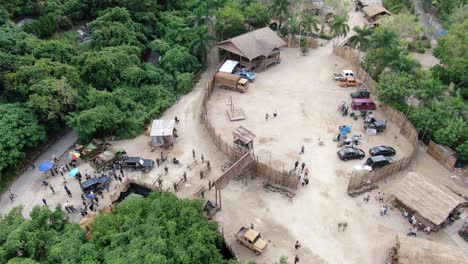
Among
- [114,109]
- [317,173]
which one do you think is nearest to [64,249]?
[114,109]

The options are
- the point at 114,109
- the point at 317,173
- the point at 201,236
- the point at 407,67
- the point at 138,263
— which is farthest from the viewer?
the point at 407,67

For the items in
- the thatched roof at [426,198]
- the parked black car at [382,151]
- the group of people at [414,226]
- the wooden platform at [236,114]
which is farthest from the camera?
the wooden platform at [236,114]

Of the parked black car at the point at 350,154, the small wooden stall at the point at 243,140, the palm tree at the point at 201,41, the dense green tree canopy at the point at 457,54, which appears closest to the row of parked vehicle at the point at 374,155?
the parked black car at the point at 350,154

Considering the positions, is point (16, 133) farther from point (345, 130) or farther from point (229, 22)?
→ point (345, 130)

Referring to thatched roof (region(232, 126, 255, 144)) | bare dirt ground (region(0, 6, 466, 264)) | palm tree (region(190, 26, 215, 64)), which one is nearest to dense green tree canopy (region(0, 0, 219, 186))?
palm tree (region(190, 26, 215, 64))

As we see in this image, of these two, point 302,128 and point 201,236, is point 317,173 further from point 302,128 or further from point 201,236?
point 201,236

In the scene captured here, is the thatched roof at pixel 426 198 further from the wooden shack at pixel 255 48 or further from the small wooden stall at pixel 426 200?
the wooden shack at pixel 255 48
